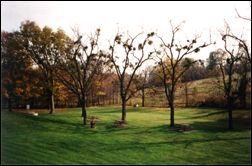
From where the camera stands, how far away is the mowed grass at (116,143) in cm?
2025

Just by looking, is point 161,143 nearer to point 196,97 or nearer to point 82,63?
point 82,63

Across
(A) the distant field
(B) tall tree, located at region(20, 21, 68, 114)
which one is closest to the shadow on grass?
(A) the distant field

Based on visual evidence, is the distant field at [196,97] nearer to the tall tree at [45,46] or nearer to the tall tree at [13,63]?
the tall tree at [45,46]

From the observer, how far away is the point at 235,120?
40.0m

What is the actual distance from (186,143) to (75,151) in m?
8.79

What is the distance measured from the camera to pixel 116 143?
81.6 feet

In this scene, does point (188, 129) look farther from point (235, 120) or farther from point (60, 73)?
point (60, 73)

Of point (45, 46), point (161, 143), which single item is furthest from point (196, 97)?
point (161, 143)

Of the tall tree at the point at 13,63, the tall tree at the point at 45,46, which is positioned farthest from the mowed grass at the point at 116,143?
the tall tree at the point at 13,63

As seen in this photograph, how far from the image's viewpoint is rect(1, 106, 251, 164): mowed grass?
20.2 meters

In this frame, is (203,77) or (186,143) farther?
(203,77)

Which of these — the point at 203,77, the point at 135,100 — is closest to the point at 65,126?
the point at 135,100

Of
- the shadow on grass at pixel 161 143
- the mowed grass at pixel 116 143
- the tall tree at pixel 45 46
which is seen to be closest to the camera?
the mowed grass at pixel 116 143

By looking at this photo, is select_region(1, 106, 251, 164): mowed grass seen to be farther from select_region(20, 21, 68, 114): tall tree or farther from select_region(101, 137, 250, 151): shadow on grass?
select_region(20, 21, 68, 114): tall tree
